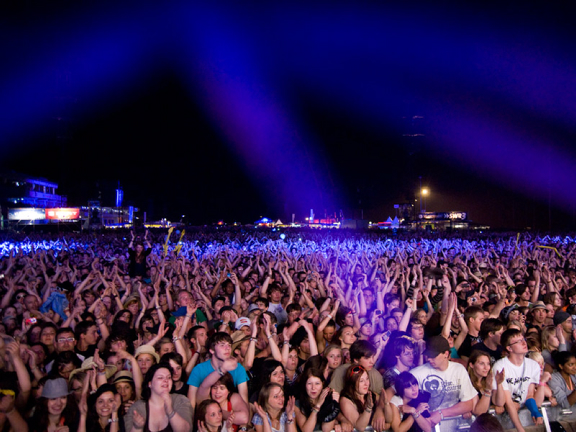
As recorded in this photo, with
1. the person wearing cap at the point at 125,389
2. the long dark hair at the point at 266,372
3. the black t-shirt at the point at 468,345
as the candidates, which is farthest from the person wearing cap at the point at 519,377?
the person wearing cap at the point at 125,389

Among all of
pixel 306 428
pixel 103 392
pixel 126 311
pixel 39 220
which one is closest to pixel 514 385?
pixel 306 428

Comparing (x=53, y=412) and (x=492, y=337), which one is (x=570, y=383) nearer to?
(x=492, y=337)

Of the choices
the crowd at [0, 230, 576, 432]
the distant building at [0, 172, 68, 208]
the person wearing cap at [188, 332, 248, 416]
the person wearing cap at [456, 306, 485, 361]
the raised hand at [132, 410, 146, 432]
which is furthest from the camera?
the distant building at [0, 172, 68, 208]

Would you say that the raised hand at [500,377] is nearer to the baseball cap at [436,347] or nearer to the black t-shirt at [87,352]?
the baseball cap at [436,347]

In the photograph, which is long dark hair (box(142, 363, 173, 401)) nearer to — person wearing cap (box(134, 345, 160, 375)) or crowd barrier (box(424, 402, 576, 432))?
person wearing cap (box(134, 345, 160, 375))

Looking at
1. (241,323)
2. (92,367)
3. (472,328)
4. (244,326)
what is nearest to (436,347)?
(472,328)

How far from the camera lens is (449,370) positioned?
13.2 ft

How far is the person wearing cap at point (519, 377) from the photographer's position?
3.95 metres

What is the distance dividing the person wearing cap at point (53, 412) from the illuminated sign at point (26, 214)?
56.2 metres

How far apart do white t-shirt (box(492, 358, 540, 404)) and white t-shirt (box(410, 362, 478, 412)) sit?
0.26 meters

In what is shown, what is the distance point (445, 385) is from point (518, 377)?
696mm

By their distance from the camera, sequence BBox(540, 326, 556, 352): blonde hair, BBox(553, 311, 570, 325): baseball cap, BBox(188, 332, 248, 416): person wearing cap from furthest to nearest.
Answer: BBox(553, 311, 570, 325): baseball cap < BBox(540, 326, 556, 352): blonde hair < BBox(188, 332, 248, 416): person wearing cap

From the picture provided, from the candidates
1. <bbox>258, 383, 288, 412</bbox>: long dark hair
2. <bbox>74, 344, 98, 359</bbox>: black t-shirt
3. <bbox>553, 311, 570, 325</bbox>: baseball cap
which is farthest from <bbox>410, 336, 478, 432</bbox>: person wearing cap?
<bbox>74, 344, 98, 359</bbox>: black t-shirt

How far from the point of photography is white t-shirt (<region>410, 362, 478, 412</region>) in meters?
3.90
